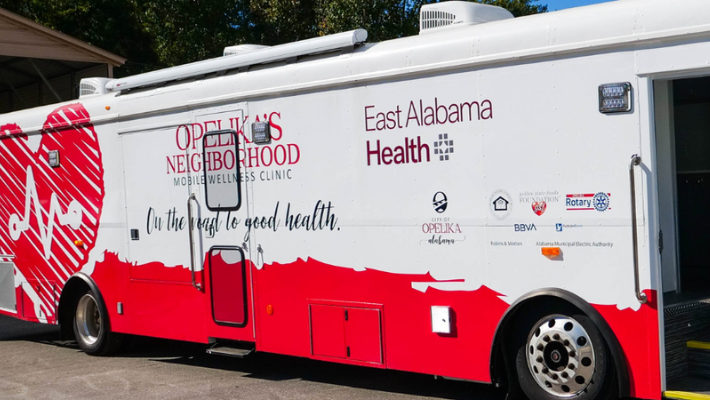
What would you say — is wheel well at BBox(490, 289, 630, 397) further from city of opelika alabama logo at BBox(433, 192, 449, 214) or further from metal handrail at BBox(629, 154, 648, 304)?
city of opelika alabama logo at BBox(433, 192, 449, 214)

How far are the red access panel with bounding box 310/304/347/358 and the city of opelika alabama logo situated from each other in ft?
4.08

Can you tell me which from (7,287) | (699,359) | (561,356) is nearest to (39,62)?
(7,287)

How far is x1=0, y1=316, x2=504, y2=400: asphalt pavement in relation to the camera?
6956 mm

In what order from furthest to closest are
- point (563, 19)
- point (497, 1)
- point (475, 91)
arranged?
1. point (497, 1)
2. point (475, 91)
3. point (563, 19)

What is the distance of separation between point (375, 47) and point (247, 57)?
145cm

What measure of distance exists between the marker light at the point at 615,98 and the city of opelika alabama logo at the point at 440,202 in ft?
4.46

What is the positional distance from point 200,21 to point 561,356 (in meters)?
16.1

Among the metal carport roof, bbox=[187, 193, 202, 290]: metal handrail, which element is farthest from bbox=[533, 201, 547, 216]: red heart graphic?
the metal carport roof

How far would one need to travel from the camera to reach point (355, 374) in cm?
764

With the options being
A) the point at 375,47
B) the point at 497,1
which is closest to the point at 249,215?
the point at 375,47

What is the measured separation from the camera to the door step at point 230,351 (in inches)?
290

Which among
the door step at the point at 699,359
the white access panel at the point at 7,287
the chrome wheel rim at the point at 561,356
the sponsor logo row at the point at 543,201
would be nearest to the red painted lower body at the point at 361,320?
the chrome wheel rim at the point at 561,356

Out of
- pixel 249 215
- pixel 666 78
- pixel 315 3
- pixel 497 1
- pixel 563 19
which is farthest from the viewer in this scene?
pixel 497 1

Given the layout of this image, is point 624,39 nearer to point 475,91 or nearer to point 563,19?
point 563,19
